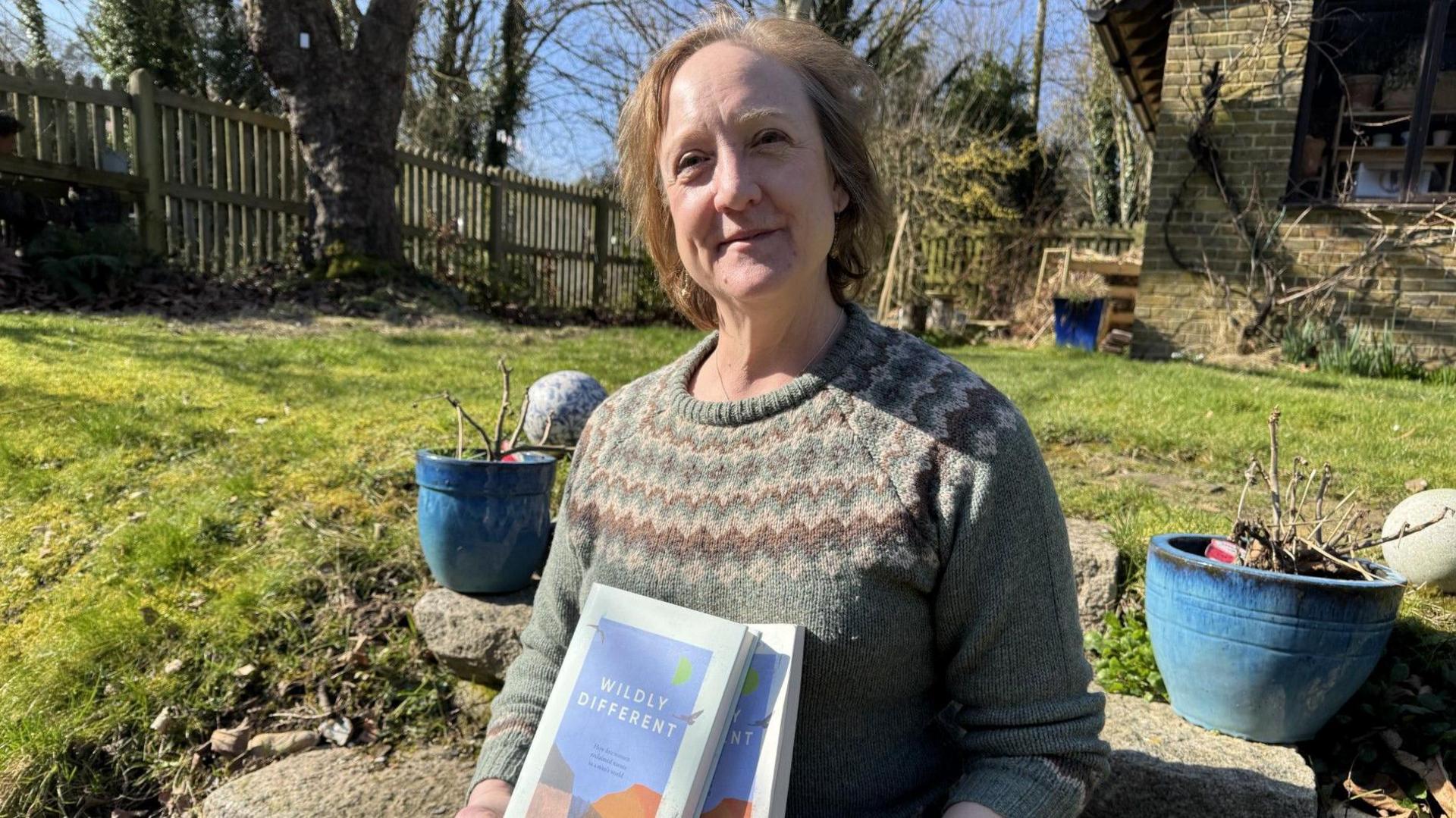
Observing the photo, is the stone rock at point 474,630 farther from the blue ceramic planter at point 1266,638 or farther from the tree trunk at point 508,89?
the tree trunk at point 508,89

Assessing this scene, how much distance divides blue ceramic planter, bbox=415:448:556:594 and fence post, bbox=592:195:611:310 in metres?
9.28

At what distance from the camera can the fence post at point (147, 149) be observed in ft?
24.2

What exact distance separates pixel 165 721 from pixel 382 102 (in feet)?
23.3

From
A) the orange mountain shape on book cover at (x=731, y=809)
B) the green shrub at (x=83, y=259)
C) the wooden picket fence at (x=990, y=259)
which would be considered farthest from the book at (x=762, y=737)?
the wooden picket fence at (x=990, y=259)

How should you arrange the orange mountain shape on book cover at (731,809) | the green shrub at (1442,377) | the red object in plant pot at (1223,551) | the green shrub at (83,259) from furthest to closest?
the green shrub at (1442,377)
the green shrub at (83,259)
the red object in plant pot at (1223,551)
the orange mountain shape on book cover at (731,809)

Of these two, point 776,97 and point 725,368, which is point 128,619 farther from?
point 776,97

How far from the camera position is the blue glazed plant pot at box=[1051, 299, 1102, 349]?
380 inches

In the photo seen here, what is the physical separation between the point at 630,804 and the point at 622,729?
3.5 inches

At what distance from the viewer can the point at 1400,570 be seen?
2.25 metres

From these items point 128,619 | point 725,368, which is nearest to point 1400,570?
point 725,368

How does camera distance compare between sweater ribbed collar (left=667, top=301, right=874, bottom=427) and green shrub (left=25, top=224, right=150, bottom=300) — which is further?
green shrub (left=25, top=224, right=150, bottom=300)

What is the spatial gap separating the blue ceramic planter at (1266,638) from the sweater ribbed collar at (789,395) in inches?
41.1

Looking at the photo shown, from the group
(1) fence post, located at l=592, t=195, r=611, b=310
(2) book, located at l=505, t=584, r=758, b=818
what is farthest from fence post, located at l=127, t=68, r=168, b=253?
(2) book, located at l=505, t=584, r=758, b=818

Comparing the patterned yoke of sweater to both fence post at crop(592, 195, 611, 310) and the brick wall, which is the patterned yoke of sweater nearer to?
the brick wall
